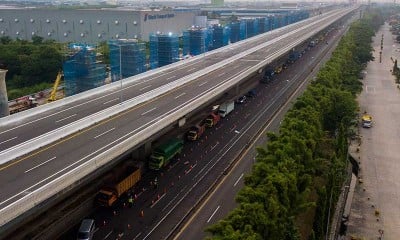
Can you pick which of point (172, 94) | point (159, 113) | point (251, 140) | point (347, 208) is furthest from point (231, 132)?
point (347, 208)

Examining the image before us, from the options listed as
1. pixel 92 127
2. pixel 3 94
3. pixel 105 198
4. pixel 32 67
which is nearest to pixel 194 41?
pixel 32 67

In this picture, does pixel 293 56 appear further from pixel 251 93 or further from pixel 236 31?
pixel 251 93

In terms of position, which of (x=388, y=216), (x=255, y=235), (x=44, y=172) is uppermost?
(x=44, y=172)

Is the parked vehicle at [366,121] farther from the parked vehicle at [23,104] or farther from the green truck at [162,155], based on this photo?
the parked vehicle at [23,104]

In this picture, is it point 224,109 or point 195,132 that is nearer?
point 195,132

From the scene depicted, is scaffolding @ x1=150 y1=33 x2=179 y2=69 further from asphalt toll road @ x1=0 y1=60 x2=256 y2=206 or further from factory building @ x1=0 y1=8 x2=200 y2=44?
factory building @ x1=0 y1=8 x2=200 y2=44

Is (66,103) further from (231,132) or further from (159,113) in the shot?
(231,132)
